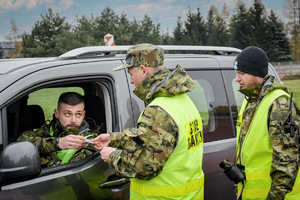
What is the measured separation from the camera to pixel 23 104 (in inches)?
99.4

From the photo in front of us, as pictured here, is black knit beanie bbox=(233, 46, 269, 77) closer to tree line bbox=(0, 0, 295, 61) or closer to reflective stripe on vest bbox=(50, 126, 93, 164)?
reflective stripe on vest bbox=(50, 126, 93, 164)

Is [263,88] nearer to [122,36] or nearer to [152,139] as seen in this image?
[152,139]

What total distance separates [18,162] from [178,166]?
85cm

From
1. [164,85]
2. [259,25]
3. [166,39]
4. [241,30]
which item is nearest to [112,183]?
[164,85]

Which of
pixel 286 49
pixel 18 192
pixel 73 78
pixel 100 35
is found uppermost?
pixel 100 35

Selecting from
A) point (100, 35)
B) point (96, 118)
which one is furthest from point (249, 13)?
point (96, 118)

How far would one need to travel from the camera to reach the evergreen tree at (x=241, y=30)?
1703 inches

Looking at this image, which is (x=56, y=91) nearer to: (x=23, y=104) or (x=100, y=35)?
(x=23, y=104)

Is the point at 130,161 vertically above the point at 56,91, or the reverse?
the point at 56,91

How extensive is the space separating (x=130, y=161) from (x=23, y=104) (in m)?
1.44

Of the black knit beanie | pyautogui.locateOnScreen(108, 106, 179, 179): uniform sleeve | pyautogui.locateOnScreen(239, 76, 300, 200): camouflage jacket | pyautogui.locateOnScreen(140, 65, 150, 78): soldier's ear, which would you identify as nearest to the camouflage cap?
pyautogui.locateOnScreen(140, 65, 150, 78): soldier's ear

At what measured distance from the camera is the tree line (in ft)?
119

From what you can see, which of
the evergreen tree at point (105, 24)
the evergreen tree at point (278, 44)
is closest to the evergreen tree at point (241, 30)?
the evergreen tree at point (278, 44)

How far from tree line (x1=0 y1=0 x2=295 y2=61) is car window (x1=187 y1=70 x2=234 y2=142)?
3484cm
